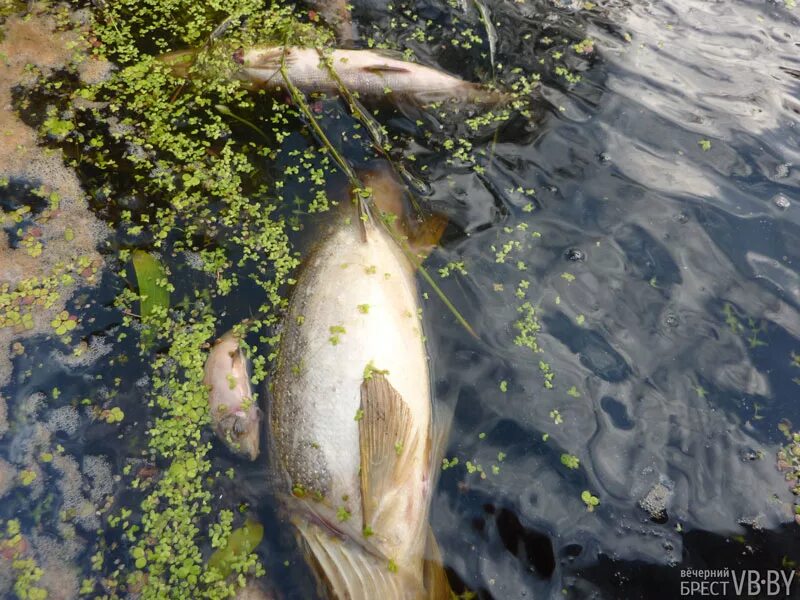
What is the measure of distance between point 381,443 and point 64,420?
1691mm

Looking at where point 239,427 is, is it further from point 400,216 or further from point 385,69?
point 385,69

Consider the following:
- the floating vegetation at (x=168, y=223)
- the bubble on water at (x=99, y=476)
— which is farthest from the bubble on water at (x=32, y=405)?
the bubble on water at (x=99, y=476)

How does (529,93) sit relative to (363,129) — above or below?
above

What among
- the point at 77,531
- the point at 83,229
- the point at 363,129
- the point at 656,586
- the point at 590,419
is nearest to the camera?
the point at 656,586

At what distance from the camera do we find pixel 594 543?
2.45 m

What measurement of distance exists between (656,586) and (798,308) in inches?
68.8

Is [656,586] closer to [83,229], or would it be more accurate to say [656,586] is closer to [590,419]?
[590,419]

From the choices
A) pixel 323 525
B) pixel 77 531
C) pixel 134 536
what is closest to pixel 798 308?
pixel 323 525

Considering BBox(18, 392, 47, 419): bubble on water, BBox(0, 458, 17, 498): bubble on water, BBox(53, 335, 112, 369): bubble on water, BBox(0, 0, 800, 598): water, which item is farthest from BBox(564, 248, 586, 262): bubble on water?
BBox(0, 458, 17, 498): bubble on water

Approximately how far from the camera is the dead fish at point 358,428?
7.43 ft

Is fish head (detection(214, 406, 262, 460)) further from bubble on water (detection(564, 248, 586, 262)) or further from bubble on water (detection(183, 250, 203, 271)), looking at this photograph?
bubble on water (detection(564, 248, 586, 262))

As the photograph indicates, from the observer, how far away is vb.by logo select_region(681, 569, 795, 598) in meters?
2.34

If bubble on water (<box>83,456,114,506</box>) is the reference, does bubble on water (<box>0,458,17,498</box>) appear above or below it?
below

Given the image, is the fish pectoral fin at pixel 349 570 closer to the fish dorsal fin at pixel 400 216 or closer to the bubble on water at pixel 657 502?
the bubble on water at pixel 657 502
